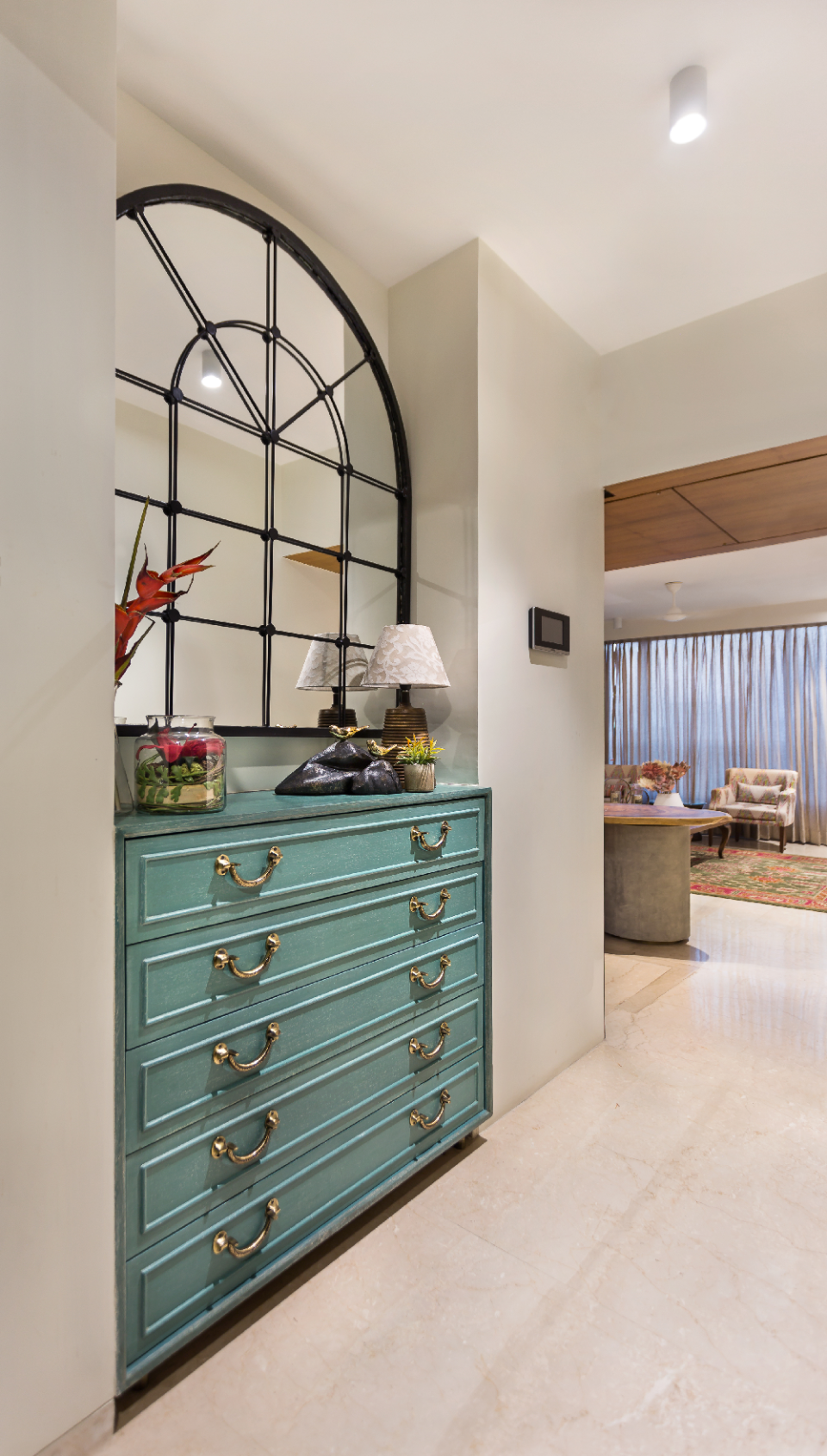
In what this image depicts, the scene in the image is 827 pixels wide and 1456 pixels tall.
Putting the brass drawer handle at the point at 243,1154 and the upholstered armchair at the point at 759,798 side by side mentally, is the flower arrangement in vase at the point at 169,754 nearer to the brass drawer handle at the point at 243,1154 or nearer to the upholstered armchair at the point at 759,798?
the brass drawer handle at the point at 243,1154

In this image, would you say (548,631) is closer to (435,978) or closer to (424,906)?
(424,906)

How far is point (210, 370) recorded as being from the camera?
1.76 m

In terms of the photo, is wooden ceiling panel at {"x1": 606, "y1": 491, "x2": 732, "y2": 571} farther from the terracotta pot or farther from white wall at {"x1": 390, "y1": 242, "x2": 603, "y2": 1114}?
the terracotta pot

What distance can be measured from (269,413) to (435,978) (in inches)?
63.1

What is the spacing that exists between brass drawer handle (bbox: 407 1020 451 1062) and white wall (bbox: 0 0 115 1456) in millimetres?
795

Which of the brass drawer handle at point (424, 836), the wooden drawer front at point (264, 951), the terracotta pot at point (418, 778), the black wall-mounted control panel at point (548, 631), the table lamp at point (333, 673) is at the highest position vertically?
the black wall-mounted control panel at point (548, 631)

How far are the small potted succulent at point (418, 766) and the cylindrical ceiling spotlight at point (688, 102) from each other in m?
1.58

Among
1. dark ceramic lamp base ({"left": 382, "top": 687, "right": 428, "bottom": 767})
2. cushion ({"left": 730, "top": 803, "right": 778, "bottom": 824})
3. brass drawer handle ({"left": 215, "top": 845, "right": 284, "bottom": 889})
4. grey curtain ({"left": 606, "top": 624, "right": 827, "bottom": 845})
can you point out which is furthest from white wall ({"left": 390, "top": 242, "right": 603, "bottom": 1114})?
grey curtain ({"left": 606, "top": 624, "right": 827, "bottom": 845})

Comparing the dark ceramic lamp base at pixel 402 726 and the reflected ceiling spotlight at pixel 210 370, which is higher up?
the reflected ceiling spotlight at pixel 210 370

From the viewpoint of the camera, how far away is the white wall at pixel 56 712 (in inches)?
42.0

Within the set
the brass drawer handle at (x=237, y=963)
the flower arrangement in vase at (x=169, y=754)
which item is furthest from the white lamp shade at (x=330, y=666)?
the brass drawer handle at (x=237, y=963)

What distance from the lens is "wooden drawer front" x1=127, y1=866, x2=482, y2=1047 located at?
1.22 metres

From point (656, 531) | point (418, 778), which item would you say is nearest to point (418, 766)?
point (418, 778)

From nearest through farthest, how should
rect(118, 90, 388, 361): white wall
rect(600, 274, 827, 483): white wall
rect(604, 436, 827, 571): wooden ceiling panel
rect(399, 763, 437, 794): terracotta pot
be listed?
1. rect(118, 90, 388, 361): white wall
2. rect(399, 763, 437, 794): terracotta pot
3. rect(600, 274, 827, 483): white wall
4. rect(604, 436, 827, 571): wooden ceiling panel
